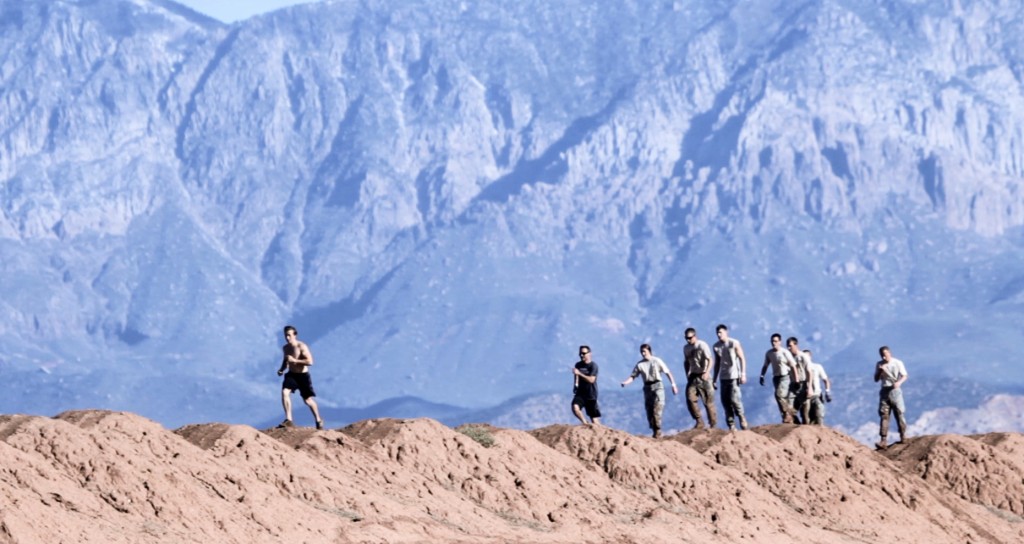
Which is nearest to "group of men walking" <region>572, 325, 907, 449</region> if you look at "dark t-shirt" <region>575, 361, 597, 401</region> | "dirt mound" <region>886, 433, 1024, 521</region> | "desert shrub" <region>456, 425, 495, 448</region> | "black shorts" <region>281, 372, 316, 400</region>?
"dark t-shirt" <region>575, 361, 597, 401</region>

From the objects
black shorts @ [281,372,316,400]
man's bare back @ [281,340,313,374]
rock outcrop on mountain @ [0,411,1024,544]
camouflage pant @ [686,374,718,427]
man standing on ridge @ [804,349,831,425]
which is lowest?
rock outcrop on mountain @ [0,411,1024,544]

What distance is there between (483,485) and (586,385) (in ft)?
17.7

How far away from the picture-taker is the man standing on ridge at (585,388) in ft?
116

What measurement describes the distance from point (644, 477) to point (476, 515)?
3912mm

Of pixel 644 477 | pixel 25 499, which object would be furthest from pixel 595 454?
pixel 25 499

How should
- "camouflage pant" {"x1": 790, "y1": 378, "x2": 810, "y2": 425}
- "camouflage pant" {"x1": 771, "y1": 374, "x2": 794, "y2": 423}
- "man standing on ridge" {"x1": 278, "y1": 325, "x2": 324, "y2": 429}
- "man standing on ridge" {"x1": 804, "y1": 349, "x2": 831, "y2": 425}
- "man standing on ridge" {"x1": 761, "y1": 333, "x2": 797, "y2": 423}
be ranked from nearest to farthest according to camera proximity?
1. "man standing on ridge" {"x1": 278, "y1": 325, "x2": 324, "y2": 429}
2. "man standing on ridge" {"x1": 761, "y1": 333, "x2": 797, "y2": 423}
3. "camouflage pant" {"x1": 771, "y1": 374, "x2": 794, "y2": 423}
4. "camouflage pant" {"x1": 790, "y1": 378, "x2": 810, "y2": 425}
5. "man standing on ridge" {"x1": 804, "y1": 349, "x2": 831, "y2": 425}

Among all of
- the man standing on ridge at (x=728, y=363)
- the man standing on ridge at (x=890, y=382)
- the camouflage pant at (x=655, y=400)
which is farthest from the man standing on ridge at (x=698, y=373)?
the man standing on ridge at (x=890, y=382)

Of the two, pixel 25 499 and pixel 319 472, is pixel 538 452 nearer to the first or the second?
pixel 319 472

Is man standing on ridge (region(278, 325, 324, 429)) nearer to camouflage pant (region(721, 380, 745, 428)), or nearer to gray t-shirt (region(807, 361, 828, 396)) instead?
camouflage pant (region(721, 380, 745, 428))

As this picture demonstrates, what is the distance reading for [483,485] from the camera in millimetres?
30625

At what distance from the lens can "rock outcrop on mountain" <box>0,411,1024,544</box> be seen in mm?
25891

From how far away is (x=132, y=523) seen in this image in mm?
25344

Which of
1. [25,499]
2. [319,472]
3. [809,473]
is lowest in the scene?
[25,499]

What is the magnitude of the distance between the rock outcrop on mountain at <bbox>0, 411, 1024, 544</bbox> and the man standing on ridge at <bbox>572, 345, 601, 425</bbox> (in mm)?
1213
